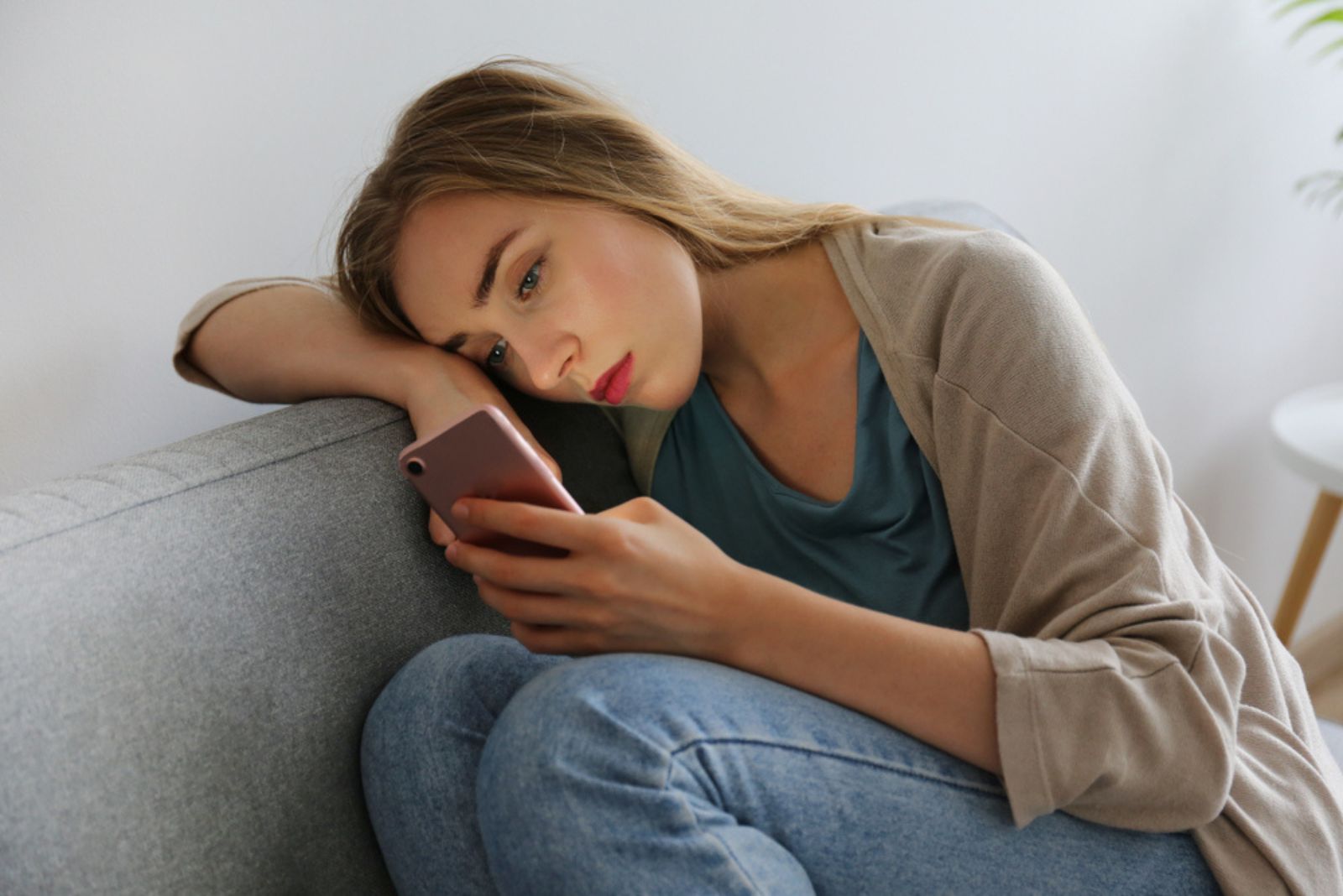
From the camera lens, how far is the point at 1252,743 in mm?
899

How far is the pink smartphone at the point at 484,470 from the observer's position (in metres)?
0.81

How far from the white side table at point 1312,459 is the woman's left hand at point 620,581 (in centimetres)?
131

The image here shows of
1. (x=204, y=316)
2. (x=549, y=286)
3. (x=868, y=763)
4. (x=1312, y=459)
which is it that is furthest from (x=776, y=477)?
(x=1312, y=459)

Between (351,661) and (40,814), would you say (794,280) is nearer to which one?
(351,661)

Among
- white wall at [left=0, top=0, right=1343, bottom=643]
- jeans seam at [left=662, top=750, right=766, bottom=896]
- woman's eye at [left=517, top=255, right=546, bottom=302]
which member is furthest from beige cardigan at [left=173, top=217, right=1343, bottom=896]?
white wall at [left=0, top=0, right=1343, bottom=643]

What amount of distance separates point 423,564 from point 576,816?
1.09 ft

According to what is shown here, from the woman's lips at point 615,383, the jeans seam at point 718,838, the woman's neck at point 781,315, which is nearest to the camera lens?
the jeans seam at point 718,838

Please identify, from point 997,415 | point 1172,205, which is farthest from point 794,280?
point 1172,205

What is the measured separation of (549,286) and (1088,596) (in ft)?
1.65

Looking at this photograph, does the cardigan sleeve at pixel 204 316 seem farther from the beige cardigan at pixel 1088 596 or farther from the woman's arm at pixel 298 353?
the beige cardigan at pixel 1088 596

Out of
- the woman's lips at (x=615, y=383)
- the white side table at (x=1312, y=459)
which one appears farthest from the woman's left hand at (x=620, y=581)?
the white side table at (x=1312, y=459)

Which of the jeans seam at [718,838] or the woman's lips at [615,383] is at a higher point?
the woman's lips at [615,383]

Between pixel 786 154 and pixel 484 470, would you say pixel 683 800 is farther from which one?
pixel 786 154

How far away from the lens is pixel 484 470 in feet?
2.76
